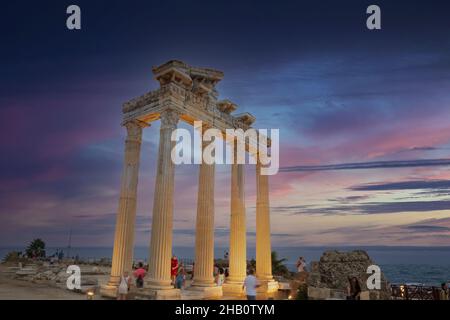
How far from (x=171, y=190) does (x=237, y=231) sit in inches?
310

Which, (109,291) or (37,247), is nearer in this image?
(109,291)

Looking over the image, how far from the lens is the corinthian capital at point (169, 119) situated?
1966cm

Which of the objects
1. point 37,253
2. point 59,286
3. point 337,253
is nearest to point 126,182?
point 59,286

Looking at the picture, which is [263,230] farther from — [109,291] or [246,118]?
[109,291]

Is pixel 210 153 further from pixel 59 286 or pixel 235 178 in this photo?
pixel 59 286

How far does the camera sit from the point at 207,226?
21.4 meters

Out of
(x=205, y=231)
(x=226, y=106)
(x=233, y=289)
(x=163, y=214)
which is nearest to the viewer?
(x=163, y=214)

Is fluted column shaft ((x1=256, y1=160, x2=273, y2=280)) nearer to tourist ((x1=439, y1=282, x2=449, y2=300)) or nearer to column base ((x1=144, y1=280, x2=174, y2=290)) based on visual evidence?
column base ((x1=144, y1=280, x2=174, y2=290))

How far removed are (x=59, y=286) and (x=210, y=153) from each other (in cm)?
1508

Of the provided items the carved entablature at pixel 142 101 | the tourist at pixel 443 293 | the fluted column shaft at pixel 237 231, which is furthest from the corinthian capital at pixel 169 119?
the tourist at pixel 443 293

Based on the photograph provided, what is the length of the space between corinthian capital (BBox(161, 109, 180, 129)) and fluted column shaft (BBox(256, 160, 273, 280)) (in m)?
11.8

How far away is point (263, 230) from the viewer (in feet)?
90.1

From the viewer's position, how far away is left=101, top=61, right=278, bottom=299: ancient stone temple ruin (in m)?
18.2

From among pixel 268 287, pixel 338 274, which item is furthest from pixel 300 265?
pixel 338 274
